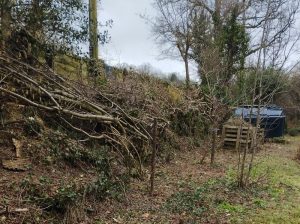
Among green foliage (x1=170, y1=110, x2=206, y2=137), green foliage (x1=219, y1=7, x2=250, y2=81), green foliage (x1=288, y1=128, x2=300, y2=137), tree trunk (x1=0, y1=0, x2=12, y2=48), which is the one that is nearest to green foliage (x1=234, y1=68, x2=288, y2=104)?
green foliage (x1=170, y1=110, x2=206, y2=137)

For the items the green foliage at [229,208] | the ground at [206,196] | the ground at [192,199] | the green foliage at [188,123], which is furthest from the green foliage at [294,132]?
the green foliage at [229,208]

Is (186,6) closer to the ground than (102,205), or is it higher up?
higher up

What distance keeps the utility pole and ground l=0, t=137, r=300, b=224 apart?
3369 millimetres

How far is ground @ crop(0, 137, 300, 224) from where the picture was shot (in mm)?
4988

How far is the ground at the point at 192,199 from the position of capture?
499cm

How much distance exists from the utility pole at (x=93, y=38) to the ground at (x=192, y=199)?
11.1ft

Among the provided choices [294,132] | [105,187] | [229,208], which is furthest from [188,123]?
[294,132]

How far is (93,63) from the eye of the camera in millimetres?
10008

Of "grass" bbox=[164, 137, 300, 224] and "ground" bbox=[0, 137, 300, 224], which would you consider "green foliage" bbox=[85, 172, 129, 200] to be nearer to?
"ground" bbox=[0, 137, 300, 224]

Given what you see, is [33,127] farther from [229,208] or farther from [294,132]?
[294,132]

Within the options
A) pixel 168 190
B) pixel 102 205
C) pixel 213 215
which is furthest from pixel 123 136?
pixel 213 215

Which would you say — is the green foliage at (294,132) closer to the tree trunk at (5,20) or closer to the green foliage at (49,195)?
the tree trunk at (5,20)

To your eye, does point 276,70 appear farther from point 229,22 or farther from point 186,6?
point 186,6

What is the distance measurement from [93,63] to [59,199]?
5.93 meters
